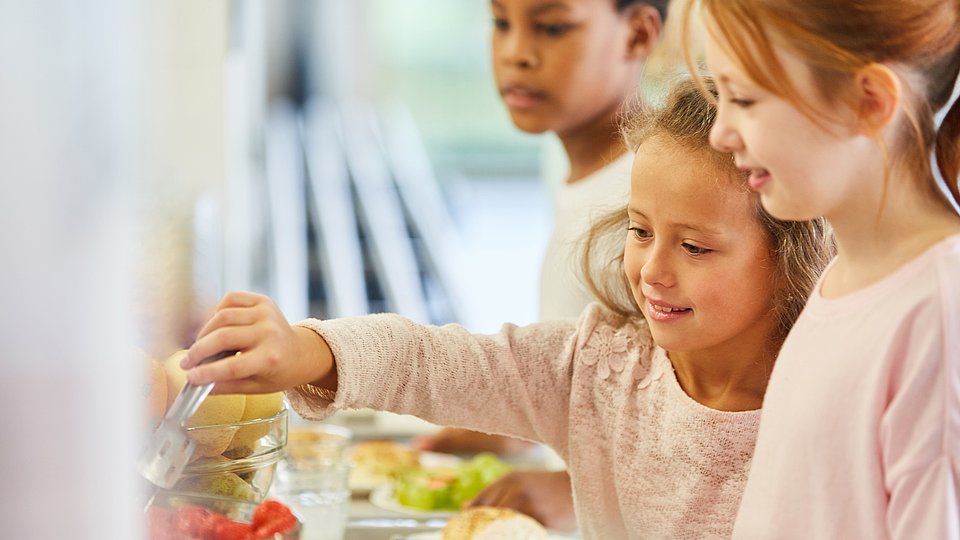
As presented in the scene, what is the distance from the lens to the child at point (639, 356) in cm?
102

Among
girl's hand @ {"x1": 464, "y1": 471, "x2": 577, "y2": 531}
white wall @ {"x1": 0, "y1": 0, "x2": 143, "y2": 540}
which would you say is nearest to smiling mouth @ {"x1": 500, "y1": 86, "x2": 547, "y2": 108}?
girl's hand @ {"x1": 464, "y1": 471, "x2": 577, "y2": 531}

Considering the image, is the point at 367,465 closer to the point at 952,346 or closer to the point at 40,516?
the point at 952,346

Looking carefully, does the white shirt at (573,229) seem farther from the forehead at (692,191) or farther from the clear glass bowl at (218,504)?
the clear glass bowl at (218,504)

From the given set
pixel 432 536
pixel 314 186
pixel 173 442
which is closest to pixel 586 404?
pixel 432 536

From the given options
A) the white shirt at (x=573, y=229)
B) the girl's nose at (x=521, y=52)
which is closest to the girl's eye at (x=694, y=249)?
the white shirt at (x=573, y=229)

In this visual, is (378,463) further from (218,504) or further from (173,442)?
(173,442)

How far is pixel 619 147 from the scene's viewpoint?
5.68 ft

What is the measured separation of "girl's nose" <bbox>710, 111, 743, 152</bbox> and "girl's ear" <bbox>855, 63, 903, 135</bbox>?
3.3 inches

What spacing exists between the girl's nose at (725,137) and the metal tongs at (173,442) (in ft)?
1.38

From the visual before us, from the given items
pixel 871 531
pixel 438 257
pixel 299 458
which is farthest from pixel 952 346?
pixel 438 257

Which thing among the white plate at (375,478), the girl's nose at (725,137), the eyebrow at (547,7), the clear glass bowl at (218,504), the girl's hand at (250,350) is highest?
the eyebrow at (547,7)

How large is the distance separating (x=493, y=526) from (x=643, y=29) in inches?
37.9

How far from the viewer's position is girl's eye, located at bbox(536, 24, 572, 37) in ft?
6.04

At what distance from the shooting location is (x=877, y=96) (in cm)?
75
